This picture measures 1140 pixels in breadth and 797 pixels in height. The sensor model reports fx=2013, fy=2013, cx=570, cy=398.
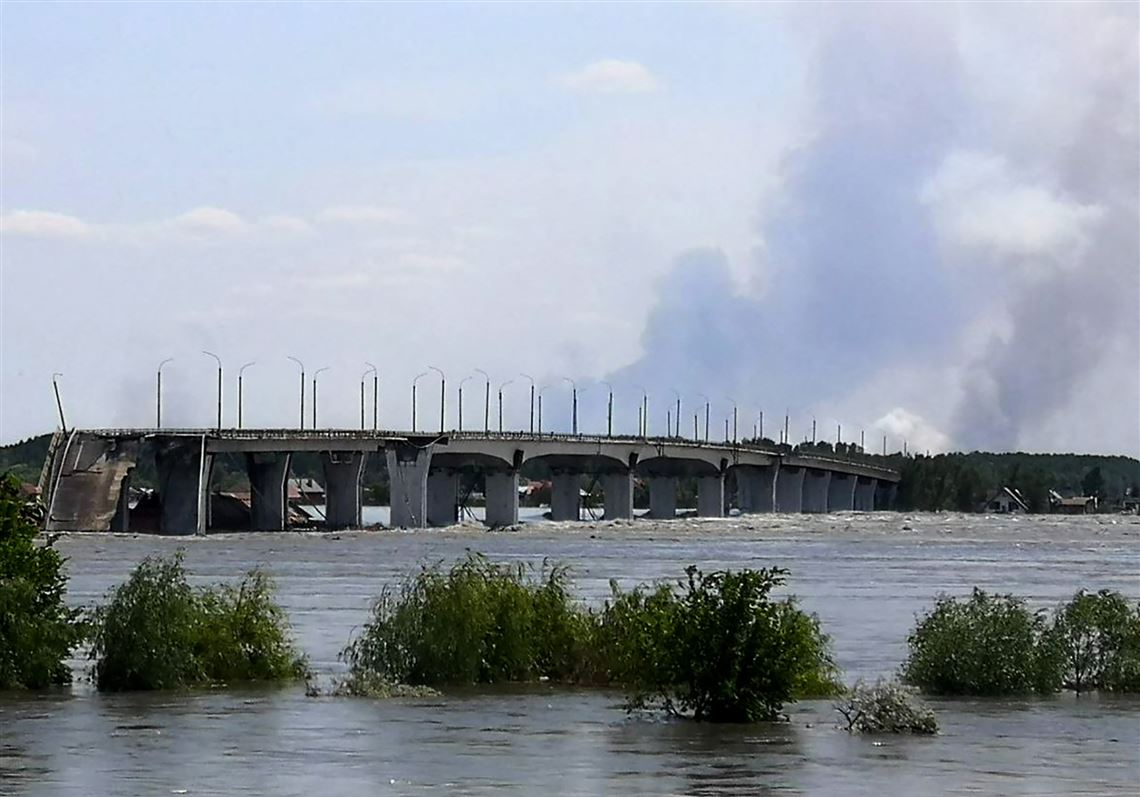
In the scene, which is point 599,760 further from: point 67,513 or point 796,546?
point 67,513

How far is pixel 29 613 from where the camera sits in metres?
30.1

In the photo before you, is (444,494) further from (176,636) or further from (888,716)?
(888,716)

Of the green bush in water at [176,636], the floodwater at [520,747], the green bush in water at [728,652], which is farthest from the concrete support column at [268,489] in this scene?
the green bush in water at [728,652]

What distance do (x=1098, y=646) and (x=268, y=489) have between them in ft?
455

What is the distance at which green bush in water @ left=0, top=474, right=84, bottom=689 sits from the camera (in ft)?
98.2

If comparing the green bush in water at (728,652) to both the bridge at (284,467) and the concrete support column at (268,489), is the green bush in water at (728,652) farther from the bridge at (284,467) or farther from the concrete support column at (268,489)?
the concrete support column at (268,489)

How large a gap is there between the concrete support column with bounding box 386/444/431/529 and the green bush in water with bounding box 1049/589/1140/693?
134 m

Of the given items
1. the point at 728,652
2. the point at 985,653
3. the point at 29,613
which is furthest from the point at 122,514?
the point at 728,652

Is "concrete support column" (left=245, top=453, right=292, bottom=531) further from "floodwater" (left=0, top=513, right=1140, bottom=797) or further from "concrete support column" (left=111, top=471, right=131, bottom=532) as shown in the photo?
"floodwater" (left=0, top=513, right=1140, bottom=797)

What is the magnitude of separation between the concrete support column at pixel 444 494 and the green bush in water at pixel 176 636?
15787 centimetres

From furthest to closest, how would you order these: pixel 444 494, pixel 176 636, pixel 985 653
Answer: pixel 444 494
pixel 985 653
pixel 176 636

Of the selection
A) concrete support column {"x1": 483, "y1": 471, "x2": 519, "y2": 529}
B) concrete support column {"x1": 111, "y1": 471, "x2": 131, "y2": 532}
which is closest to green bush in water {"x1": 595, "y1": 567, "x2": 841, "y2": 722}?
concrete support column {"x1": 111, "y1": 471, "x2": 131, "y2": 532}

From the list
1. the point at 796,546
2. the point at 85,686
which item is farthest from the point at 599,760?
the point at 796,546

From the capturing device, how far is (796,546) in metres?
132
